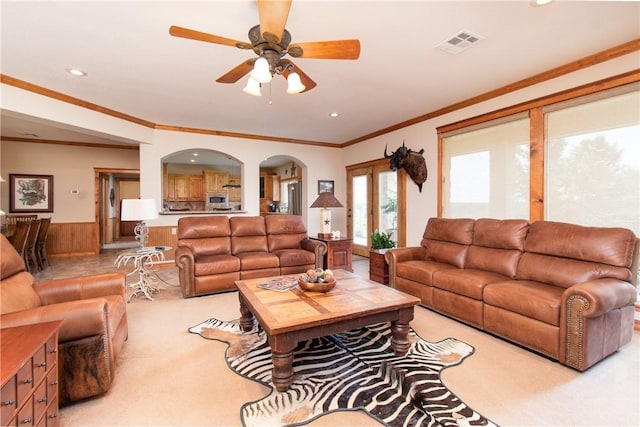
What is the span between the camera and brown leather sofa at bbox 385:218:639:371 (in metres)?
2.10

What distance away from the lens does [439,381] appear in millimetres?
1960

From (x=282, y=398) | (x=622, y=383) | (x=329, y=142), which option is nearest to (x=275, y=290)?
(x=282, y=398)

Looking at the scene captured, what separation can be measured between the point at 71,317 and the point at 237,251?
8.95ft

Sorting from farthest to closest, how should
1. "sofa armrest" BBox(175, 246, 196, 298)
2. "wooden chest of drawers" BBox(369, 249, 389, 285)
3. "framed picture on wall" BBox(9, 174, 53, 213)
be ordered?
1. "framed picture on wall" BBox(9, 174, 53, 213)
2. "wooden chest of drawers" BBox(369, 249, 389, 285)
3. "sofa armrest" BBox(175, 246, 196, 298)

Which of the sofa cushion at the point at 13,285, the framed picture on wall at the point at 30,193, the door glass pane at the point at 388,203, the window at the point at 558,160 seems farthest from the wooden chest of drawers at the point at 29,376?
the framed picture on wall at the point at 30,193

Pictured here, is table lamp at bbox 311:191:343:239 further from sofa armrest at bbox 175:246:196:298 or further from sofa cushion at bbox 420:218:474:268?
sofa armrest at bbox 175:246:196:298

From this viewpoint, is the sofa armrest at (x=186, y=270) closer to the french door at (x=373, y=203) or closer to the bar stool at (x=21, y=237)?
the bar stool at (x=21, y=237)

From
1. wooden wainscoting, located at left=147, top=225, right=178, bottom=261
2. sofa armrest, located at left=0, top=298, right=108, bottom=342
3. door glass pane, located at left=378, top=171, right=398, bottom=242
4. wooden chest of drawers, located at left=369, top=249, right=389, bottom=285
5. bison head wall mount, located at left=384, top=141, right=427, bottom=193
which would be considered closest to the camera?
sofa armrest, located at left=0, top=298, right=108, bottom=342

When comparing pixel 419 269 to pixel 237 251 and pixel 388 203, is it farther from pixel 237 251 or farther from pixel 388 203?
pixel 388 203

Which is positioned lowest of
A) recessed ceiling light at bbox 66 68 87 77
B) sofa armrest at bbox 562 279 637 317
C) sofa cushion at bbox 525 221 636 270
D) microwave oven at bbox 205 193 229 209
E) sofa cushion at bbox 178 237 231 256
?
sofa armrest at bbox 562 279 637 317

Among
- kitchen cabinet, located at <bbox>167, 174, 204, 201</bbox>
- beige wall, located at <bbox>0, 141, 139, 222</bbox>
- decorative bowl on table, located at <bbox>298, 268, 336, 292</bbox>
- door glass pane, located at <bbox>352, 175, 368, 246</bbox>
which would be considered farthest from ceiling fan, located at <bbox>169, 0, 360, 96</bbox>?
kitchen cabinet, located at <bbox>167, 174, 204, 201</bbox>

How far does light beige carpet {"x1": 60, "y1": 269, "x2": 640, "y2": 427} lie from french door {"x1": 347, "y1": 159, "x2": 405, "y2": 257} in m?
3.23

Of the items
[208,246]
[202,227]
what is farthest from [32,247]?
[208,246]

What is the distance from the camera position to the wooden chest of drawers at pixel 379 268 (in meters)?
3.96
